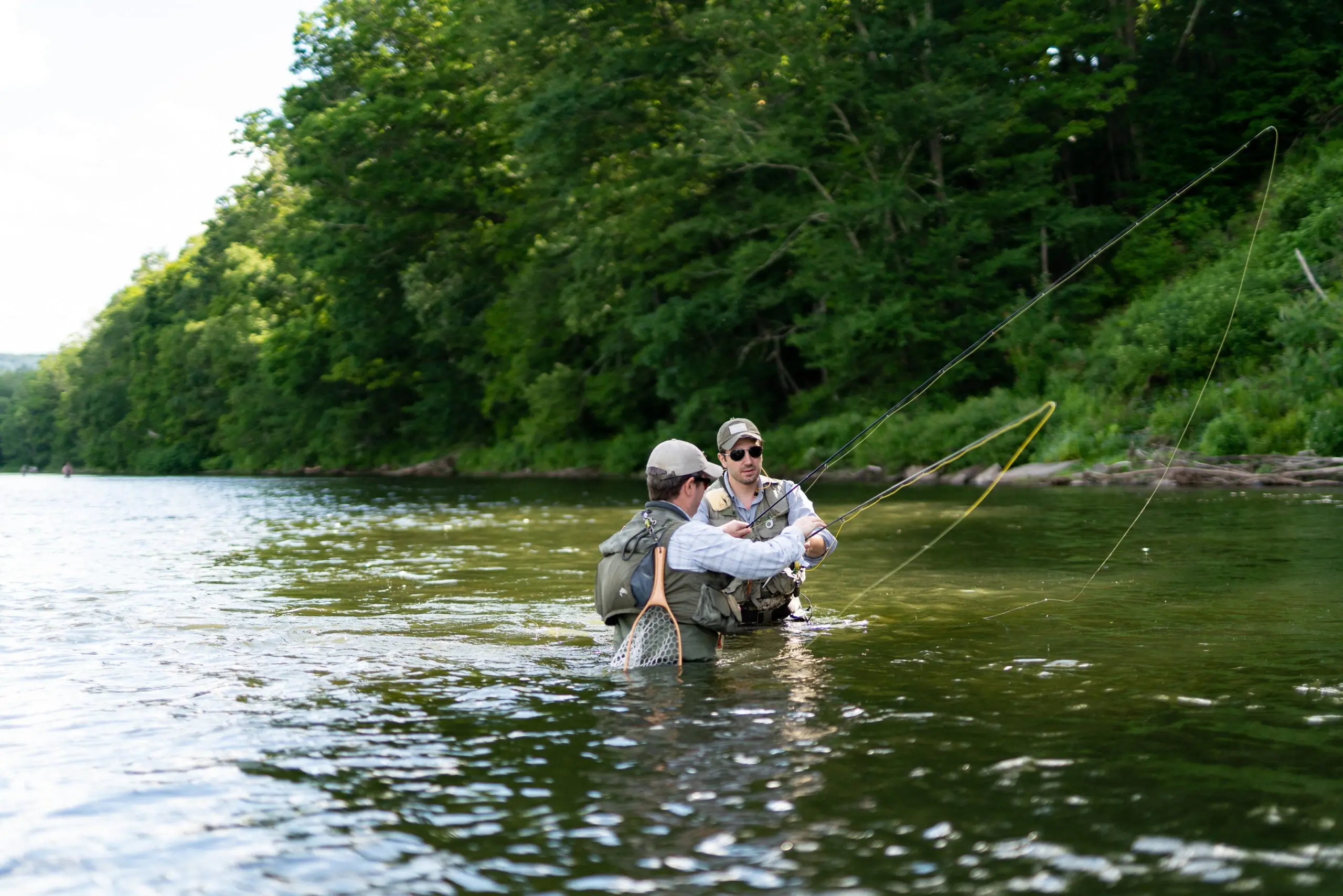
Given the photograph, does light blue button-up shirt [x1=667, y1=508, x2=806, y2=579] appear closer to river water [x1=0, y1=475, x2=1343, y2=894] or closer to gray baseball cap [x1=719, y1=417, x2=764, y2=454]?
river water [x1=0, y1=475, x2=1343, y2=894]

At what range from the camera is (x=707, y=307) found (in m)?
36.2

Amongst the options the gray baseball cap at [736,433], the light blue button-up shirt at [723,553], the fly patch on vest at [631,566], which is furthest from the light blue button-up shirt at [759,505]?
the light blue button-up shirt at [723,553]

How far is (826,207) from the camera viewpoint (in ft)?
109

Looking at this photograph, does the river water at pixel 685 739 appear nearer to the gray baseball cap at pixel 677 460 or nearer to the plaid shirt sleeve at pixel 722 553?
the plaid shirt sleeve at pixel 722 553

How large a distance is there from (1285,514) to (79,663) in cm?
1352

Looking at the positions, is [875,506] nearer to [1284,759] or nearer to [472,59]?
[1284,759]

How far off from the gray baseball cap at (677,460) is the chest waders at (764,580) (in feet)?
5.22

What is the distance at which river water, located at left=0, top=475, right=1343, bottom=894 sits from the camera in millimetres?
4379

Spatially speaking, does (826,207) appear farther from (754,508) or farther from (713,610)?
(713,610)

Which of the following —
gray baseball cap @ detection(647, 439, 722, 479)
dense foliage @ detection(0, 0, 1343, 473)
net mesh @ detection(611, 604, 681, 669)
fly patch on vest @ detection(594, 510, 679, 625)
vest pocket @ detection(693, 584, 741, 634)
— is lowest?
net mesh @ detection(611, 604, 681, 669)

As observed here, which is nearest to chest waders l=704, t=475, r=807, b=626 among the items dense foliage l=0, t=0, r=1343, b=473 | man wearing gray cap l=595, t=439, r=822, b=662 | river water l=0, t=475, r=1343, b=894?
river water l=0, t=475, r=1343, b=894

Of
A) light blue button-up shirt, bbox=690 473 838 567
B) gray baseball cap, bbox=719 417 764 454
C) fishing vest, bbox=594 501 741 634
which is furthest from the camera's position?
light blue button-up shirt, bbox=690 473 838 567

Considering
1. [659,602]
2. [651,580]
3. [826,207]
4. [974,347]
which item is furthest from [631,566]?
[826,207]

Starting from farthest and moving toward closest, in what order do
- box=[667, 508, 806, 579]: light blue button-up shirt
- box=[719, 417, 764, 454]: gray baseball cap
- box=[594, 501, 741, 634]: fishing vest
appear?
box=[719, 417, 764, 454]: gray baseball cap, box=[594, 501, 741, 634]: fishing vest, box=[667, 508, 806, 579]: light blue button-up shirt
